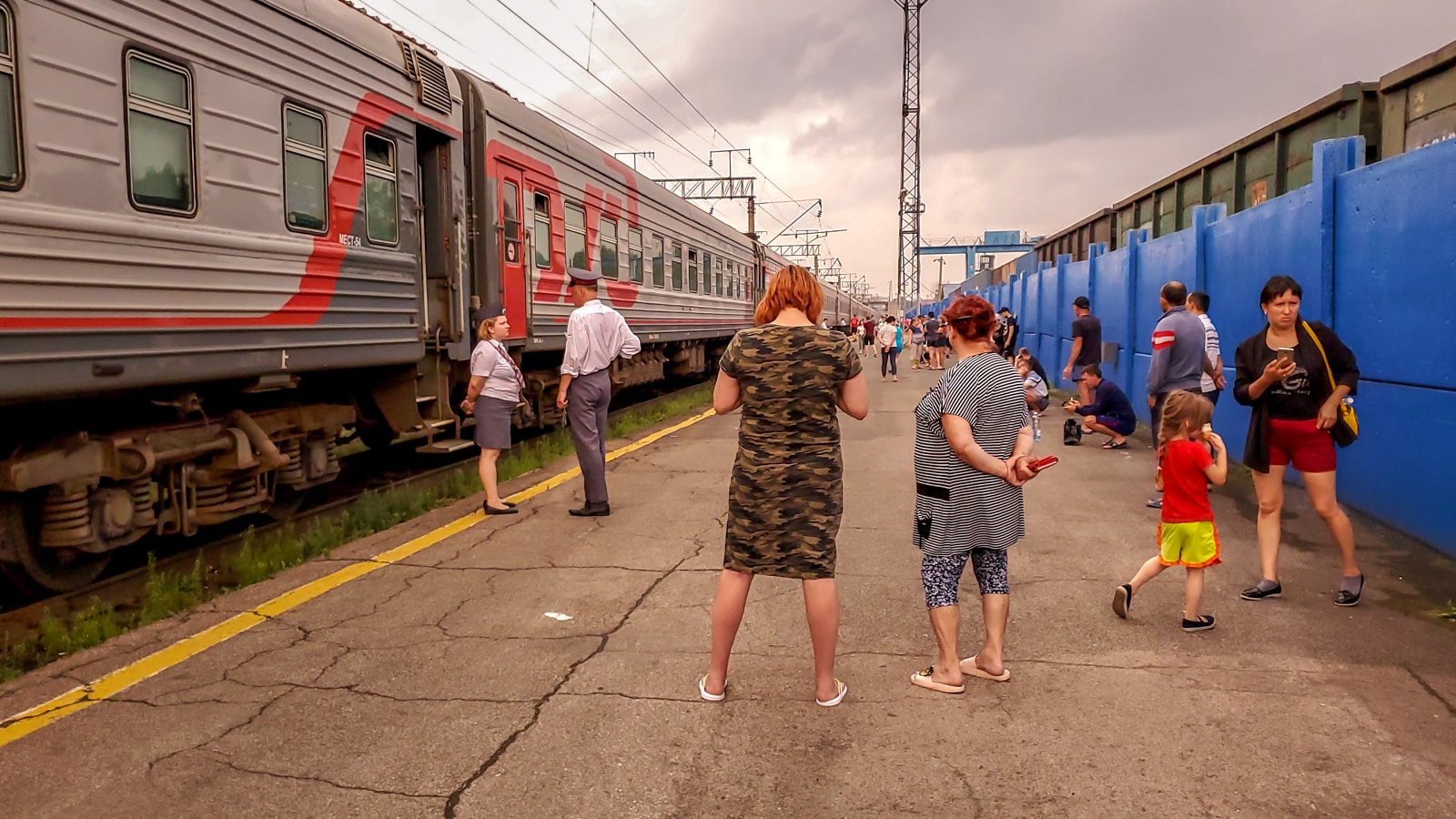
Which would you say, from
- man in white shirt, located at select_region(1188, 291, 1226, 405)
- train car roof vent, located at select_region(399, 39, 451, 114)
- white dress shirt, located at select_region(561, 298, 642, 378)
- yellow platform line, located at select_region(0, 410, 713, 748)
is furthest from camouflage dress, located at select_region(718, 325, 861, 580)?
train car roof vent, located at select_region(399, 39, 451, 114)

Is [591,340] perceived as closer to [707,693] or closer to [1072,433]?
[707,693]

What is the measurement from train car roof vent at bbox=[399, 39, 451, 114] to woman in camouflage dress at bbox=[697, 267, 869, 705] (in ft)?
18.0

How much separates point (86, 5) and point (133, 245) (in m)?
1.12

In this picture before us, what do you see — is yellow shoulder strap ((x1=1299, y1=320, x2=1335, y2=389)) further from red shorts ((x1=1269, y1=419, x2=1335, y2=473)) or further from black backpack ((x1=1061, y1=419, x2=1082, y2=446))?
black backpack ((x1=1061, y1=419, x2=1082, y2=446))

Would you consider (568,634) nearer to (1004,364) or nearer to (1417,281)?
(1004,364)

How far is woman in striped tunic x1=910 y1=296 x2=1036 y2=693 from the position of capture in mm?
3898

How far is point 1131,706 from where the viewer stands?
381 centimetres

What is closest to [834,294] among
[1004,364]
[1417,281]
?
[1417,281]

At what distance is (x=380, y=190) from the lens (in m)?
7.62

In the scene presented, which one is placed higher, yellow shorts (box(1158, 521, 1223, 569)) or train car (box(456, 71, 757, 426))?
train car (box(456, 71, 757, 426))

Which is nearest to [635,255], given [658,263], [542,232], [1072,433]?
[658,263]

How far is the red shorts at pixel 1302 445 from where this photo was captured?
5.00m

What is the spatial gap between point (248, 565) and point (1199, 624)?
4.92 meters

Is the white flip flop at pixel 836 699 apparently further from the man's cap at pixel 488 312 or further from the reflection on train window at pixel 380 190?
the man's cap at pixel 488 312
